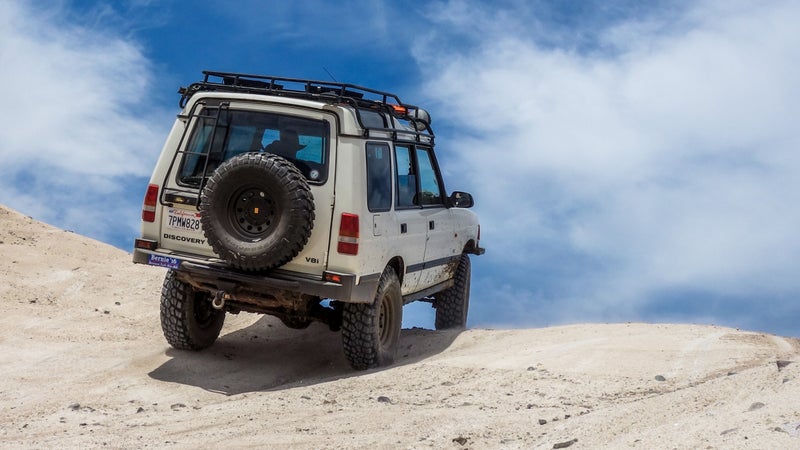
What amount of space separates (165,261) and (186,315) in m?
0.82

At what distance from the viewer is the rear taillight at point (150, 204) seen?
8.55 m

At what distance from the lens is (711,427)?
5500 mm

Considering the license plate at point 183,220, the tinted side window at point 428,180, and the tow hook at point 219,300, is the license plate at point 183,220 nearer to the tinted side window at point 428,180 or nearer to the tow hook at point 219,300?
the tow hook at point 219,300

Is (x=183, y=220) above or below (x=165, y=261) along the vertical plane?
above

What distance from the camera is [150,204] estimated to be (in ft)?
28.1

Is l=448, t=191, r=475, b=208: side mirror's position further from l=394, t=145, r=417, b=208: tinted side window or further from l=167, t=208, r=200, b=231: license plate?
l=167, t=208, r=200, b=231: license plate

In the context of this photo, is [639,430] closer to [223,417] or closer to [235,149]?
[223,417]

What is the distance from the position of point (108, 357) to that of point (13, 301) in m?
2.69

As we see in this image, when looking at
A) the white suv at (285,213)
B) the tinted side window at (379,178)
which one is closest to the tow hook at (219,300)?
the white suv at (285,213)

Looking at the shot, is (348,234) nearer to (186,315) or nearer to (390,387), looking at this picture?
(390,387)

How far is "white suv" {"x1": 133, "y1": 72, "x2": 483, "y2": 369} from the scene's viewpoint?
25.9 feet

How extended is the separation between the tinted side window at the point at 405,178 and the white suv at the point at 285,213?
0.03 meters

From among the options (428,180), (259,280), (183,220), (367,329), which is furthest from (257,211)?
(428,180)

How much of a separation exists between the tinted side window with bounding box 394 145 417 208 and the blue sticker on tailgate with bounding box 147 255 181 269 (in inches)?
84.2
